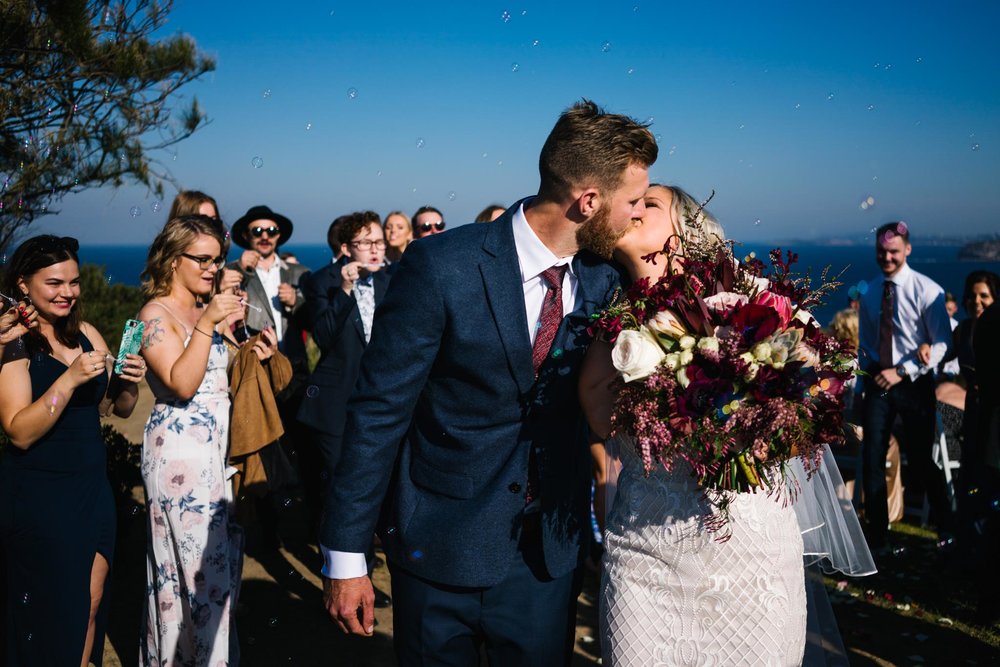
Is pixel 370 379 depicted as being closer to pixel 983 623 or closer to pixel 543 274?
pixel 543 274

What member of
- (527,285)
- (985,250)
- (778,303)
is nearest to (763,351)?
(778,303)

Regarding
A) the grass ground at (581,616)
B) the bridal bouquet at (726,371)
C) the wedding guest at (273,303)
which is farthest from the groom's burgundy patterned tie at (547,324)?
the wedding guest at (273,303)

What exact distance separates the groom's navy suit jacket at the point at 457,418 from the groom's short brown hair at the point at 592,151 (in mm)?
232

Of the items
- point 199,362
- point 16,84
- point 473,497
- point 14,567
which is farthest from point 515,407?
point 16,84

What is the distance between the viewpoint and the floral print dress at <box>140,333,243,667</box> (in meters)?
3.91

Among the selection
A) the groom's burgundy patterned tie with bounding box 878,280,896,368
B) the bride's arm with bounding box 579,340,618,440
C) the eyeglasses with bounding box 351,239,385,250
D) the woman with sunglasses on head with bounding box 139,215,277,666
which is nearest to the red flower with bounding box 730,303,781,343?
the bride's arm with bounding box 579,340,618,440

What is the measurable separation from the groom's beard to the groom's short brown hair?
0.28 ft

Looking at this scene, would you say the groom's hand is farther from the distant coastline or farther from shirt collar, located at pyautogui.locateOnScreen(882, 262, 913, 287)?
shirt collar, located at pyautogui.locateOnScreen(882, 262, 913, 287)

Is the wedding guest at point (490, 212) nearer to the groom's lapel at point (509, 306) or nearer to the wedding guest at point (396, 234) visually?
the wedding guest at point (396, 234)

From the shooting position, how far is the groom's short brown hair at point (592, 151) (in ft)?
8.18

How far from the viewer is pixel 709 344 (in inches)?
93.2

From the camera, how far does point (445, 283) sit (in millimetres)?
2459

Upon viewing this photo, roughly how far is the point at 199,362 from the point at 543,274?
207 centimetres

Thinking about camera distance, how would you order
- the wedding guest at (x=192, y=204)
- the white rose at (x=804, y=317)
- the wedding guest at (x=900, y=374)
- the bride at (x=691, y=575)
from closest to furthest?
the white rose at (x=804, y=317) → the bride at (x=691, y=575) → the wedding guest at (x=192, y=204) → the wedding guest at (x=900, y=374)
